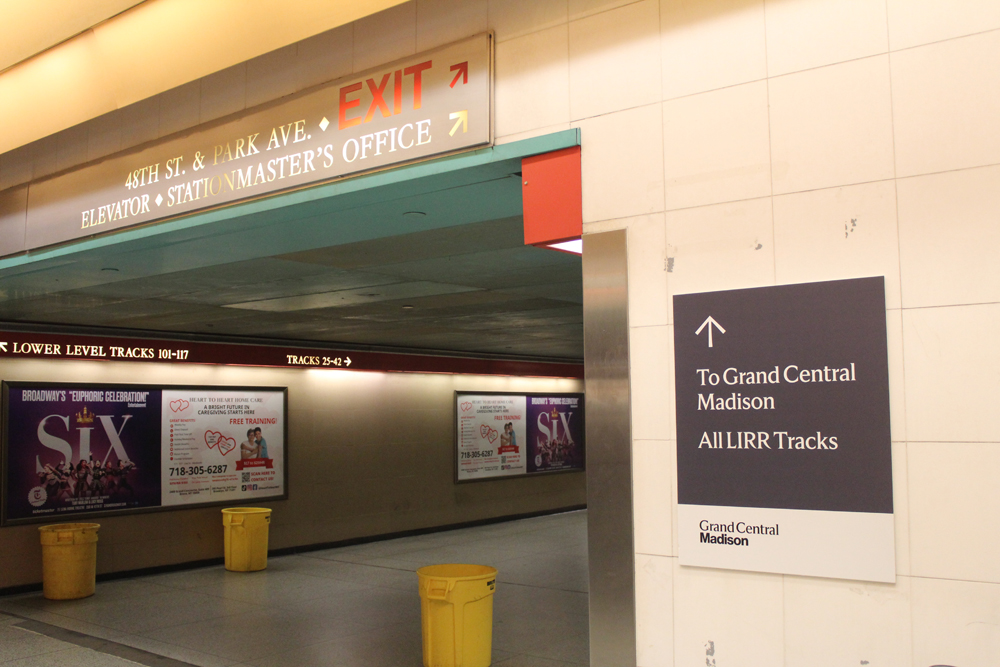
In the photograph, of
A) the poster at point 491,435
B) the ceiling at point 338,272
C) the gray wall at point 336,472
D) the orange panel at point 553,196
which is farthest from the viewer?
the poster at point 491,435

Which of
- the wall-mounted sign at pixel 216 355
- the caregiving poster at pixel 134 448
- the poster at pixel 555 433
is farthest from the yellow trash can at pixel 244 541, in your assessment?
the poster at pixel 555 433

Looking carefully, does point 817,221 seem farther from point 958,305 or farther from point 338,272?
point 338,272

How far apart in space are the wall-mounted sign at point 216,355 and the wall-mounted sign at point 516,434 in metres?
0.78

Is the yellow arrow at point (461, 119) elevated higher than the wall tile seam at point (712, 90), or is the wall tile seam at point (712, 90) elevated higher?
the yellow arrow at point (461, 119)

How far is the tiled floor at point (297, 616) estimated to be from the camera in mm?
6594

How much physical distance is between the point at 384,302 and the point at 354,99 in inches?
202

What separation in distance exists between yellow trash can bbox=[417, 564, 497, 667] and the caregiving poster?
614 cm

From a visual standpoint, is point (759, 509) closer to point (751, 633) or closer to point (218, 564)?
point (751, 633)

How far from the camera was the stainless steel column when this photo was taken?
2.86m

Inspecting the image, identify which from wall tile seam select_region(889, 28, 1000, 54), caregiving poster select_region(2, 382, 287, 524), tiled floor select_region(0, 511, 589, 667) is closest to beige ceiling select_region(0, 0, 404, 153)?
wall tile seam select_region(889, 28, 1000, 54)

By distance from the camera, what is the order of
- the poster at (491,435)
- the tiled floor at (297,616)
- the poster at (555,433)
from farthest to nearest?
1. the poster at (555,433)
2. the poster at (491,435)
3. the tiled floor at (297,616)

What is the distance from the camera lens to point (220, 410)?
38.0 ft

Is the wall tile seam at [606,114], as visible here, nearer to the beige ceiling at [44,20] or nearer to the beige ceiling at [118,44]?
the beige ceiling at [118,44]

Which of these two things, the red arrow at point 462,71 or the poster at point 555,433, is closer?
the red arrow at point 462,71
